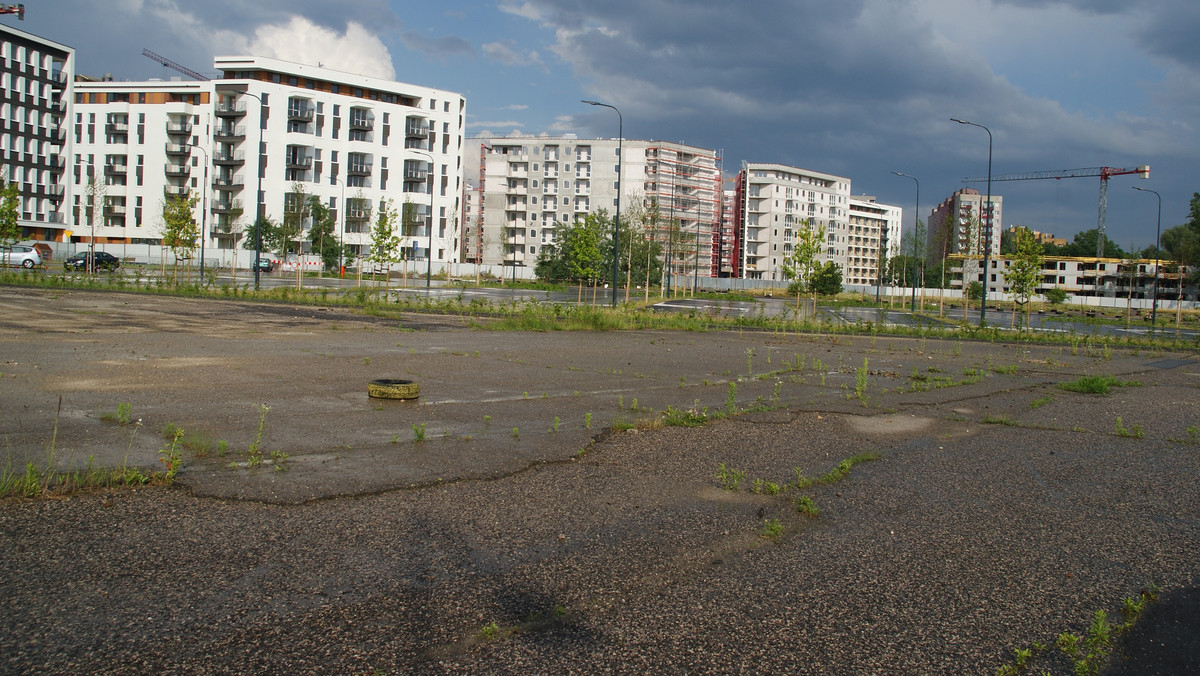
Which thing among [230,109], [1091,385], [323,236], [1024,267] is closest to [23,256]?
[323,236]

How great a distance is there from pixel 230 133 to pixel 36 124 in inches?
798

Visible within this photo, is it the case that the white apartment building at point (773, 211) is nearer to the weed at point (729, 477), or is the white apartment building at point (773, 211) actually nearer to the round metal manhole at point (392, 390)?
the round metal manhole at point (392, 390)

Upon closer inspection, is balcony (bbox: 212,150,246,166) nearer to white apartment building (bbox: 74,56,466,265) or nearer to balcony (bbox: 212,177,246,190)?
white apartment building (bbox: 74,56,466,265)

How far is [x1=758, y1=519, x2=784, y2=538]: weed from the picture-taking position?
5086 mm

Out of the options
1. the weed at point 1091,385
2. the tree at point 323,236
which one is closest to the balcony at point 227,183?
the tree at point 323,236

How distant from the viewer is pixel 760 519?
5430mm

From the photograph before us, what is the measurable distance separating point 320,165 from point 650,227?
4912cm

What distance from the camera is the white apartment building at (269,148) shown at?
86875mm

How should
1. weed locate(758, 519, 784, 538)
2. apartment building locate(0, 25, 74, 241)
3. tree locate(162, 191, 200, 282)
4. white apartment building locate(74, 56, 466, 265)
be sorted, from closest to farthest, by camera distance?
1. weed locate(758, 519, 784, 538)
2. tree locate(162, 191, 200, 282)
3. apartment building locate(0, 25, 74, 241)
4. white apartment building locate(74, 56, 466, 265)

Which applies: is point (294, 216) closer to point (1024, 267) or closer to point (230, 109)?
point (230, 109)

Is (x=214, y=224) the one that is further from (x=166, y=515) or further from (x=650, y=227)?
(x=166, y=515)

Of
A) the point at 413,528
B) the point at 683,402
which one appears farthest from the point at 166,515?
the point at 683,402

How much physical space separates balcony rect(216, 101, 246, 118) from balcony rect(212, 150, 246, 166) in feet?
13.2

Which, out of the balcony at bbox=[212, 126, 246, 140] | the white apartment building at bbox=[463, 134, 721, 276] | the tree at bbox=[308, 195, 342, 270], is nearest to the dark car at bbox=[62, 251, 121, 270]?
the tree at bbox=[308, 195, 342, 270]
